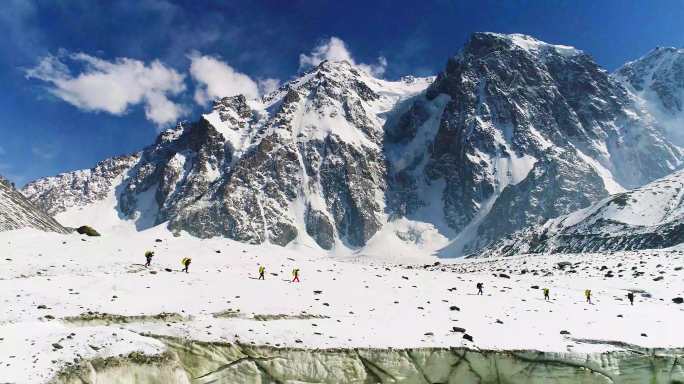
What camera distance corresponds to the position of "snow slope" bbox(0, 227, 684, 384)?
22453 millimetres

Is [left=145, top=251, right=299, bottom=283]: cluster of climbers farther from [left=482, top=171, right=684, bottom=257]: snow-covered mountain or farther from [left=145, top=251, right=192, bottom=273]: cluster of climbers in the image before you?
[left=482, top=171, right=684, bottom=257]: snow-covered mountain

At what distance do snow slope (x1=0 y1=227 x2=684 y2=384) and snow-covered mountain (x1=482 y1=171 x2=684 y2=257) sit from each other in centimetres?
8013

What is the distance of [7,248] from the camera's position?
35.3 m

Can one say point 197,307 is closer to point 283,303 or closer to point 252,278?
point 283,303

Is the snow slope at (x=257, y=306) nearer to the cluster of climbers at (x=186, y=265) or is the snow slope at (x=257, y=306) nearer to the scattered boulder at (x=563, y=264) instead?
the cluster of climbers at (x=186, y=265)

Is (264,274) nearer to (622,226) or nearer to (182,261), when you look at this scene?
(182,261)

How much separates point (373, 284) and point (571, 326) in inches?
493

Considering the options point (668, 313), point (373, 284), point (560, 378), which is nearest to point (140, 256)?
point (373, 284)

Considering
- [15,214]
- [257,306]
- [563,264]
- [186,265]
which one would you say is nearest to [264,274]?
[186,265]

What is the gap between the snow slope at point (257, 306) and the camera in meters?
22.5

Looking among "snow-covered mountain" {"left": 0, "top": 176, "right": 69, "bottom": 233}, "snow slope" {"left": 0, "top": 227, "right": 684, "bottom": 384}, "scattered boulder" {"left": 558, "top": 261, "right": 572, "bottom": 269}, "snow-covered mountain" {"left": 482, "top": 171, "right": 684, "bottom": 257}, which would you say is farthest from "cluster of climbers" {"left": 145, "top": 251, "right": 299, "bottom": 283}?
"snow-covered mountain" {"left": 482, "top": 171, "right": 684, "bottom": 257}

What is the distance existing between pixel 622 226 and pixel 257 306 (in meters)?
125

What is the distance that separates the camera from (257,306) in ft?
94.0

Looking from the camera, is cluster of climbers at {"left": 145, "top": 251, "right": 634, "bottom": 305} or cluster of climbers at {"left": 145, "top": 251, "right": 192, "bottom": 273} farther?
cluster of climbers at {"left": 145, "top": 251, "right": 634, "bottom": 305}
